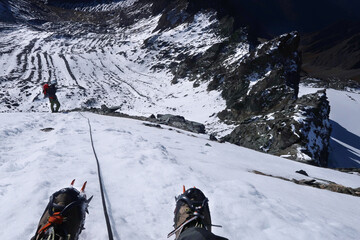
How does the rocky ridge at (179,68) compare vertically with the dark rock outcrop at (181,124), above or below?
above

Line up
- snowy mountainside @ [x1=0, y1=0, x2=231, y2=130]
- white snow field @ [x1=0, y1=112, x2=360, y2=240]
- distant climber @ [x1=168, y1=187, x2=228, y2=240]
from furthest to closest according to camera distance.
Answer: snowy mountainside @ [x1=0, y1=0, x2=231, y2=130]
white snow field @ [x1=0, y1=112, x2=360, y2=240]
distant climber @ [x1=168, y1=187, x2=228, y2=240]

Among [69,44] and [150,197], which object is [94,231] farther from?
[69,44]

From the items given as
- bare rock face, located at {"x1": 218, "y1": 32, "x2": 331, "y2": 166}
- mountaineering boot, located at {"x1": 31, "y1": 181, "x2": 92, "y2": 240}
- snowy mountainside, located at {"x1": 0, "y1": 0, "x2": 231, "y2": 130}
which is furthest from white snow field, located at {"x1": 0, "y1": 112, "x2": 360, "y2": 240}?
snowy mountainside, located at {"x1": 0, "y1": 0, "x2": 231, "y2": 130}

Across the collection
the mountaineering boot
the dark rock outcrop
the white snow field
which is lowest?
the dark rock outcrop

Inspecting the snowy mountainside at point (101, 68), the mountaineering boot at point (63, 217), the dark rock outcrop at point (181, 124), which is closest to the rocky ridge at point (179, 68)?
the snowy mountainside at point (101, 68)

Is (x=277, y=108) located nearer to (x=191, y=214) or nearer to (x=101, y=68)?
(x=191, y=214)

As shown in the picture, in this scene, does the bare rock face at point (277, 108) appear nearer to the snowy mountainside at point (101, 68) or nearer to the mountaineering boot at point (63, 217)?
the snowy mountainside at point (101, 68)

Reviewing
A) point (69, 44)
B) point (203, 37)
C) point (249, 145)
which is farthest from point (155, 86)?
point (69, 44)

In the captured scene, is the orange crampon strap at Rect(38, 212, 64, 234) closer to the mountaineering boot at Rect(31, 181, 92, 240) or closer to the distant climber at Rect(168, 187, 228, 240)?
the mountaineering boot at Rect(31, 181, 92, 240)
